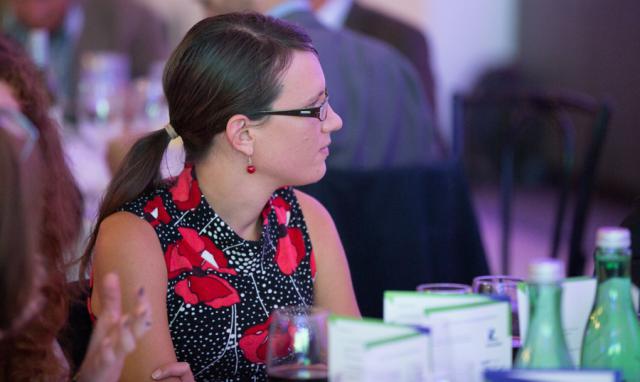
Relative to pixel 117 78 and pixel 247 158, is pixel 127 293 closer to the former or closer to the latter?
pixel 247 158

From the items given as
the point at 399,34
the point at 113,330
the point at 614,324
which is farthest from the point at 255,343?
the point at 399,34

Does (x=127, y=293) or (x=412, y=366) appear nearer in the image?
(x=412, y=366)

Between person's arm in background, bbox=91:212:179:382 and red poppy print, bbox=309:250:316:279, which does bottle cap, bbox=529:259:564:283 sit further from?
red poppy print, bbox=309:250:316:279

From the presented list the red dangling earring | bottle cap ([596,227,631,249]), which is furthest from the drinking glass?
the red dangling earring

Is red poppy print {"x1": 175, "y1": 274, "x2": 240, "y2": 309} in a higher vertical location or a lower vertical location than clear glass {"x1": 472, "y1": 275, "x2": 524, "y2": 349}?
lower

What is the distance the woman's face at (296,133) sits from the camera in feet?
5.90

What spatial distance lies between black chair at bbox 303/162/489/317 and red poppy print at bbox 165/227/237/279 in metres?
0.70

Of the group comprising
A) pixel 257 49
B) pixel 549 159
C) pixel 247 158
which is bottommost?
pixel 549 159

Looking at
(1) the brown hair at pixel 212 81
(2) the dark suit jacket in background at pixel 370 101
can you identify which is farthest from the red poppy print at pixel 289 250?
(2) the dark suit jacket in background at pixel 370 101

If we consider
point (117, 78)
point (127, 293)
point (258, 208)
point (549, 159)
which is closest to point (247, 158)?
point (258, 208)

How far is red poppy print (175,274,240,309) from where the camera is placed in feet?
5.79

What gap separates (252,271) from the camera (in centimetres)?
184

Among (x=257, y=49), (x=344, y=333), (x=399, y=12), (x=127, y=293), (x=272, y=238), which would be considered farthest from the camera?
(x=399, y=12)

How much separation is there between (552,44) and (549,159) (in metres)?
0.89
